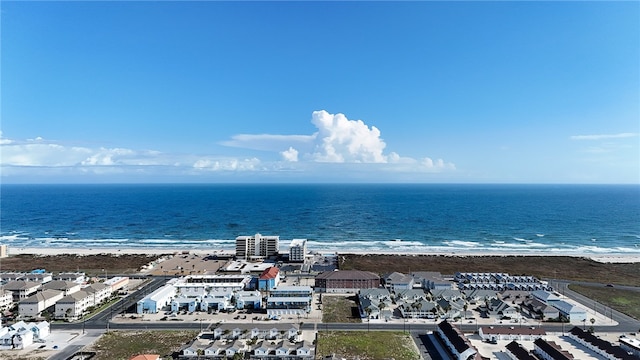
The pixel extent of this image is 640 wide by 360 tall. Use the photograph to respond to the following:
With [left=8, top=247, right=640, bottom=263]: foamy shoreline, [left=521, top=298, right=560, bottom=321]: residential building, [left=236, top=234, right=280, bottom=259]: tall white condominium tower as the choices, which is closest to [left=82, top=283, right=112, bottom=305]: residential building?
[left=236, top=234, right=280, bottom=259]: tall white condominium tower

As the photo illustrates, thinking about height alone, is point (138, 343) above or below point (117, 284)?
below

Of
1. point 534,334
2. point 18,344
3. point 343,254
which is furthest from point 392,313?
point 18,344

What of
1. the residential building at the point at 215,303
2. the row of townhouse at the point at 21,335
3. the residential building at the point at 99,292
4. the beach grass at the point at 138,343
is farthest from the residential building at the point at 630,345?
the residential building at the point at 99,292

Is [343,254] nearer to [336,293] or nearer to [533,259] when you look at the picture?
[336,293]

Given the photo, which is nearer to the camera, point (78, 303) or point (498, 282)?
point (78, 303)

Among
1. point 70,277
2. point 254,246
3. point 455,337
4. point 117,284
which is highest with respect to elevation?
point 254,246

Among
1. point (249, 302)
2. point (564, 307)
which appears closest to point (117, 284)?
point (249, 302)

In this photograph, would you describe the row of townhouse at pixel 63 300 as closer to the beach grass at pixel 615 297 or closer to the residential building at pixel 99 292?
the residential building at pixel 99 292

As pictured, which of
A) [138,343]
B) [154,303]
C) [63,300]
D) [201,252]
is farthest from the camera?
[201,252]

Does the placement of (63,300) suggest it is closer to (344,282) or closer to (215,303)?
(215,303)
